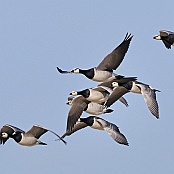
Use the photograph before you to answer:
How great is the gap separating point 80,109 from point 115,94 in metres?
1.07

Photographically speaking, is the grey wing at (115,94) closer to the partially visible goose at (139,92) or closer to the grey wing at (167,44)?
the partially visible goose at (139,92)

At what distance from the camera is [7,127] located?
22125 millimetres

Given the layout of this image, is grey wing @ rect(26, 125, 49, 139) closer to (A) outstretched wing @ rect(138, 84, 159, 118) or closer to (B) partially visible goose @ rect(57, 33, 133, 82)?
(B) partially visible goose @ rect(57, 33, 133, 82)

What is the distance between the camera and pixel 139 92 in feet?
66.9

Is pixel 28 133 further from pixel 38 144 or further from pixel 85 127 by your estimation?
pixel 85 127

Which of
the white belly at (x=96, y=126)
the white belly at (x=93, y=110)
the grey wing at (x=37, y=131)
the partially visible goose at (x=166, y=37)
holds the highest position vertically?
the partially visible goose at (x=166, y=37)

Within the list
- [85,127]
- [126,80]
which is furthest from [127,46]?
[85,127]

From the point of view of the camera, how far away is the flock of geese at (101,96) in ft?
67.7

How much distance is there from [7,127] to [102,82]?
7.93ft

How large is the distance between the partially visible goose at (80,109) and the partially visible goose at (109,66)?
3.02ft

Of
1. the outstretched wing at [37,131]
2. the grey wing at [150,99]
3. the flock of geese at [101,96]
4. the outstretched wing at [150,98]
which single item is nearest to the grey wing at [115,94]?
the flock of geese at [101,96]

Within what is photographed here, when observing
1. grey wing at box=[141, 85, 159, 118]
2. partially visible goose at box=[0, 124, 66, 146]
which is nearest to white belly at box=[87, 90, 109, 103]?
partially visible goose at box=[0, 124, 66, 146]

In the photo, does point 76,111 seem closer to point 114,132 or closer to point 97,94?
point 97,94

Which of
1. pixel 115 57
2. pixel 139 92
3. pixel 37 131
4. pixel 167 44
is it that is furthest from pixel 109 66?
pixel 37 131
